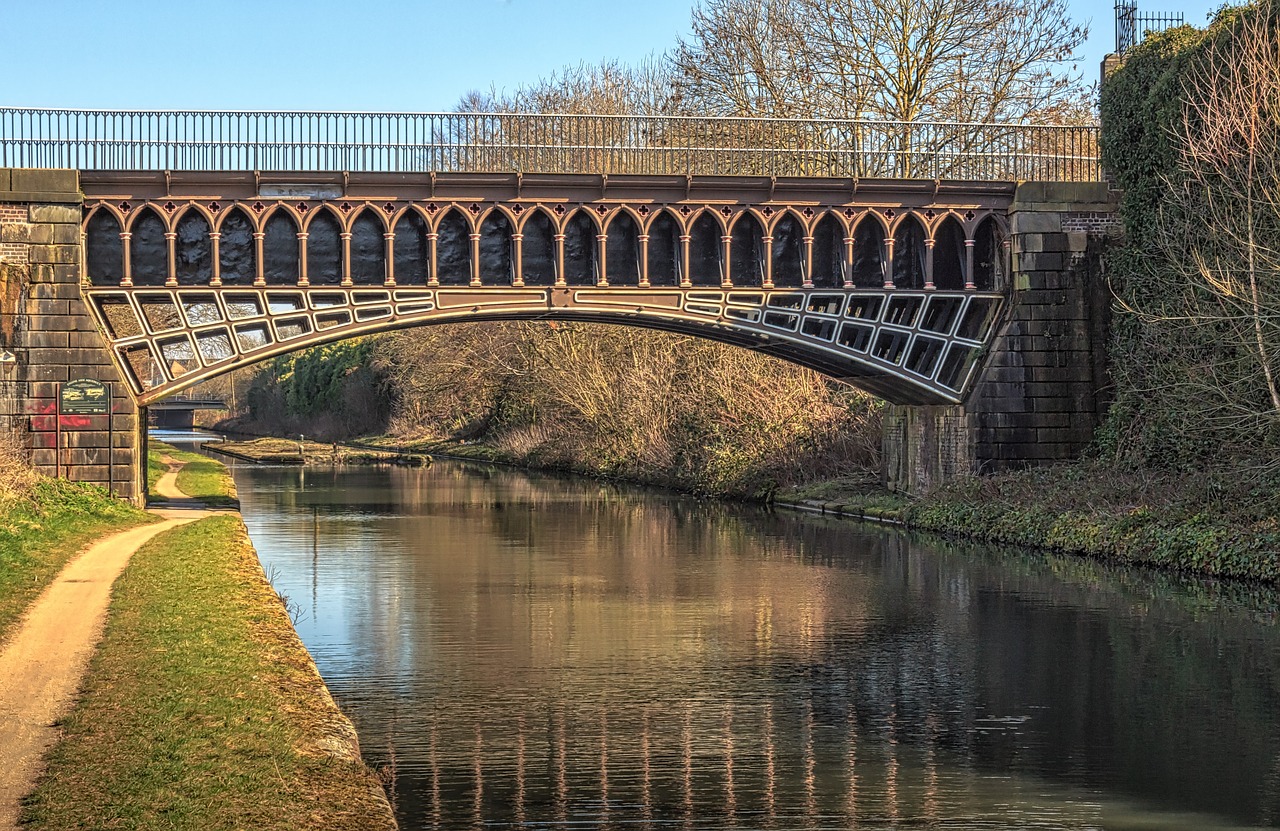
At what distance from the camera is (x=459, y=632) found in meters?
19.7

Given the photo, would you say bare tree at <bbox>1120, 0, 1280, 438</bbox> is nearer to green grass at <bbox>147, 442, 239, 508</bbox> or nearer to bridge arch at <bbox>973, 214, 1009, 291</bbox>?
bridge arch at <bbox>973, 214, 1009, 291</bbox>

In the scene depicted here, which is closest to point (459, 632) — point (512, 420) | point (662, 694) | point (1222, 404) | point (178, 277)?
point (662, 694)

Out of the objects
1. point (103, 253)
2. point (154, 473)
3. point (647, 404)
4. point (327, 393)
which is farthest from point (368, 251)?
point (327, 393)

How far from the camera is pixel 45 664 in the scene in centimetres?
1384

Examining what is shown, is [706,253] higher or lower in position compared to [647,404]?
higher

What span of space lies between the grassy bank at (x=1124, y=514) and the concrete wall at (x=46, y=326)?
17455 millimetres

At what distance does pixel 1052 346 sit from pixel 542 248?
1137 cm

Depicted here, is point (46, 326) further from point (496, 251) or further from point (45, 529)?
point (496, 251)

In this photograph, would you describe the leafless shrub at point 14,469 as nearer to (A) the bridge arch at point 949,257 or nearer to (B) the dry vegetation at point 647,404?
(A) the bridge arch at point 949,257

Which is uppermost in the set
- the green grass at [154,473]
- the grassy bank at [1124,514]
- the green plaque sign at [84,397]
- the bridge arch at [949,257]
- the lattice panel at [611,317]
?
the bridge arch at [949,257]

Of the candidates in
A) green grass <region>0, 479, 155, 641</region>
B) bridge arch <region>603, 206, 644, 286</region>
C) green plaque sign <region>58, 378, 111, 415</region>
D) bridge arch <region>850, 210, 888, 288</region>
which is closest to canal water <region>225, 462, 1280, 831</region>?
green grass <region>0, 479, 155, 641</region>

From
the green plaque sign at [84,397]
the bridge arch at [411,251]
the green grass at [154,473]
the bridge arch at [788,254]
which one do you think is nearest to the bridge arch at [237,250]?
the bridge arch at [411,251]

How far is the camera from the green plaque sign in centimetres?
3234

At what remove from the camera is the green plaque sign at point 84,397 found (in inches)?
1273
